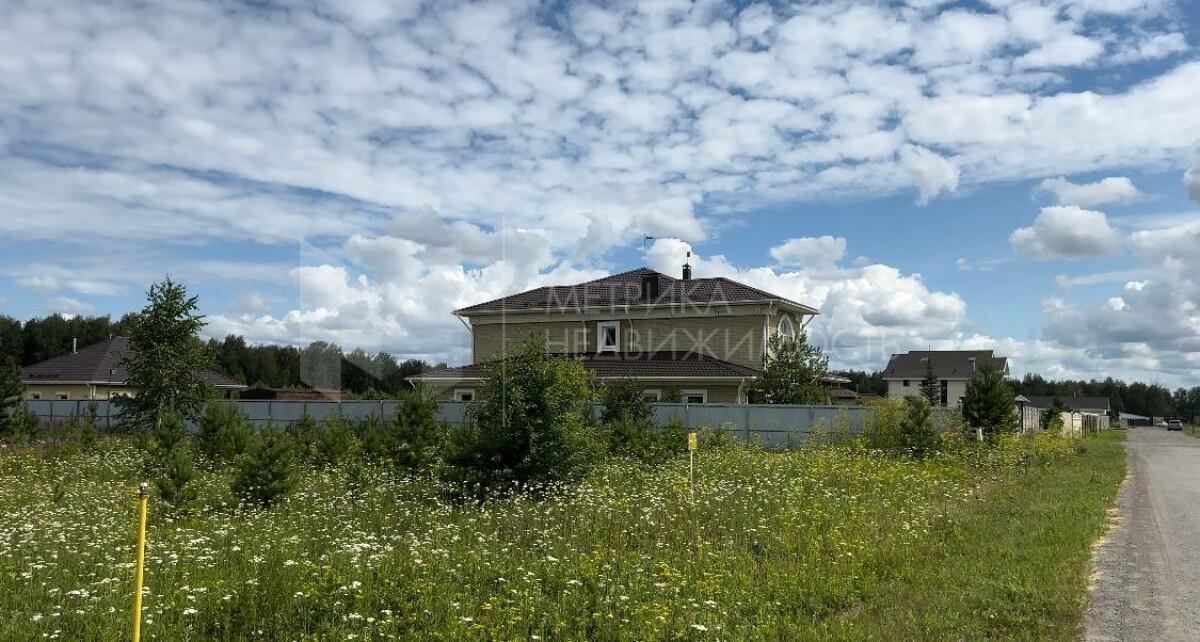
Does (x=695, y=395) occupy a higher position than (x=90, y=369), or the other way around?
(x=90, y=369)

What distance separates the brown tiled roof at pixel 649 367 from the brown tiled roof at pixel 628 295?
2.29 metres

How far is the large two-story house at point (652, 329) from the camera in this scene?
94.5 ft

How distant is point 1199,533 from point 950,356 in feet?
244

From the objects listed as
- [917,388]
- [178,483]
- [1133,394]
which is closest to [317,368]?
[178,483]

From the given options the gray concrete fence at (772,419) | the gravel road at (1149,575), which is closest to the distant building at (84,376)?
the gray concrete fence at (772,419)

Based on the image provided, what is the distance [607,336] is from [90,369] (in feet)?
103

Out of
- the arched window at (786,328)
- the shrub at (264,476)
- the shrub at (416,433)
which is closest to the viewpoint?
the shrub at (264,476)

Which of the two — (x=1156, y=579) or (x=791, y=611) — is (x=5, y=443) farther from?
(x=1156, y=579)

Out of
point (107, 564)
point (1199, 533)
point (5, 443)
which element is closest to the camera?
point (107, 564)

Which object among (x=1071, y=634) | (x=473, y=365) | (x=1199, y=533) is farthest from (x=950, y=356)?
(x=1071, y=634)

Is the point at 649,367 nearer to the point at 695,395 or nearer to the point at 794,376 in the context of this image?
the point at 695,395

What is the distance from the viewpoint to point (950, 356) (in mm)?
81125

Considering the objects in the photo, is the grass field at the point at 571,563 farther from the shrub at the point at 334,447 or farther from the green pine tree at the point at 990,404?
the green pine tree at the point at 990,404

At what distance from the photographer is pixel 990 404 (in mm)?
27594
